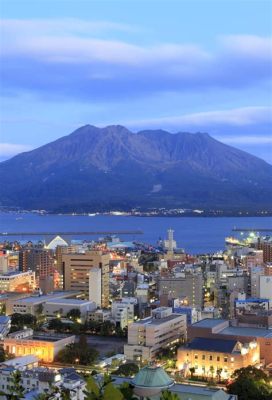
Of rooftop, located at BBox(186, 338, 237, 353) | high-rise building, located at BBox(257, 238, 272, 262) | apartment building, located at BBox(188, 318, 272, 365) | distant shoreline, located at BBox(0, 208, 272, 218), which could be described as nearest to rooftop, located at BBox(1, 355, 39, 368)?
rooftop, located at BBox(186, 338, 237, 353)

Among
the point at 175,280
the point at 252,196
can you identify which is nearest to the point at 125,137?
the point at 252,196

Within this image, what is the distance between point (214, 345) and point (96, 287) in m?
4.38

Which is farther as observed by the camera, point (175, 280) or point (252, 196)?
point (252, 196)

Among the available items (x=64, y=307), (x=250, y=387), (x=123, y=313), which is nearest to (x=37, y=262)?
(x=64, y=307)

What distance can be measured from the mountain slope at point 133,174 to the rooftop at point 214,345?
131 ft

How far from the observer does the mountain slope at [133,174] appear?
170 feet

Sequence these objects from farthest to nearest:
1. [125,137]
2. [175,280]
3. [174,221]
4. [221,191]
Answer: [125,137]
[221,191]
[174,221]
[175,280]

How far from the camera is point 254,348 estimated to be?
7680mm

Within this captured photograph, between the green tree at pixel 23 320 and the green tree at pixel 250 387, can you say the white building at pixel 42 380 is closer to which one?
the green tree at pixel 250 387

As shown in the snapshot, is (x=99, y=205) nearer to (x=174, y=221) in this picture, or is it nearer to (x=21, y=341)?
(x=174, y=221)

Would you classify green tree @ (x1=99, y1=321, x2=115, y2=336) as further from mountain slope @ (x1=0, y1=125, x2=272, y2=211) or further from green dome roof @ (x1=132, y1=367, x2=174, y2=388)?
mountain slope @ (x1=0, y1=125, x2=272, y2=211)

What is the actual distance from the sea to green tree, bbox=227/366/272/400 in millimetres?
17950

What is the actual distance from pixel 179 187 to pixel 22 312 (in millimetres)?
44629

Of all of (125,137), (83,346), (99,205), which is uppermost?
(125,137)
